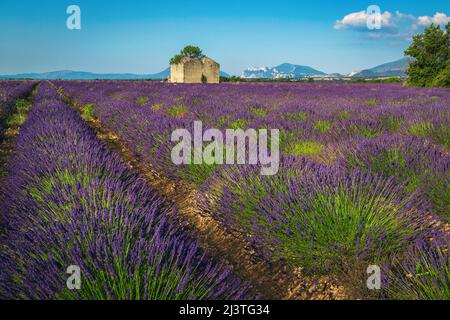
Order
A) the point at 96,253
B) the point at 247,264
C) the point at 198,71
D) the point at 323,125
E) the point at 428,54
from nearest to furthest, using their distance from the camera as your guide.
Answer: the point at 96,253 < the point at 247,264 < the point at 323,125 < the point at 428,54 < the point at 198,71

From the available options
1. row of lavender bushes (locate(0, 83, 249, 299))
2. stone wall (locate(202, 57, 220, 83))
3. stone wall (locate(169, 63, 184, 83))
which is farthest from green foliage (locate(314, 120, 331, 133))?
stone wall (locate(202, 57, 220, 83))

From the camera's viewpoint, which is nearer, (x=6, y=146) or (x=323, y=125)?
(x=323, y=125)

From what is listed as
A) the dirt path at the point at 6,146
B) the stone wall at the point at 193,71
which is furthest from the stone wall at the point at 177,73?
the dirt path at the point at 6,146

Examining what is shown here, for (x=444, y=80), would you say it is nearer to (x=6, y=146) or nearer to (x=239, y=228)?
(x=6, y=146)

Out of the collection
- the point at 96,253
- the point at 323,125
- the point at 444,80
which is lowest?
the point at 96,253

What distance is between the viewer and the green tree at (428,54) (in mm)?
28984

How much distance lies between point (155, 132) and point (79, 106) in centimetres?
928

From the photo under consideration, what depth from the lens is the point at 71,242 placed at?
5.24ft

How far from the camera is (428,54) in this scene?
1176 inches

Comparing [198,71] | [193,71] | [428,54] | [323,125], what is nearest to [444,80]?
[428,54]

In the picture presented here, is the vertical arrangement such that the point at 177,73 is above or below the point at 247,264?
above
